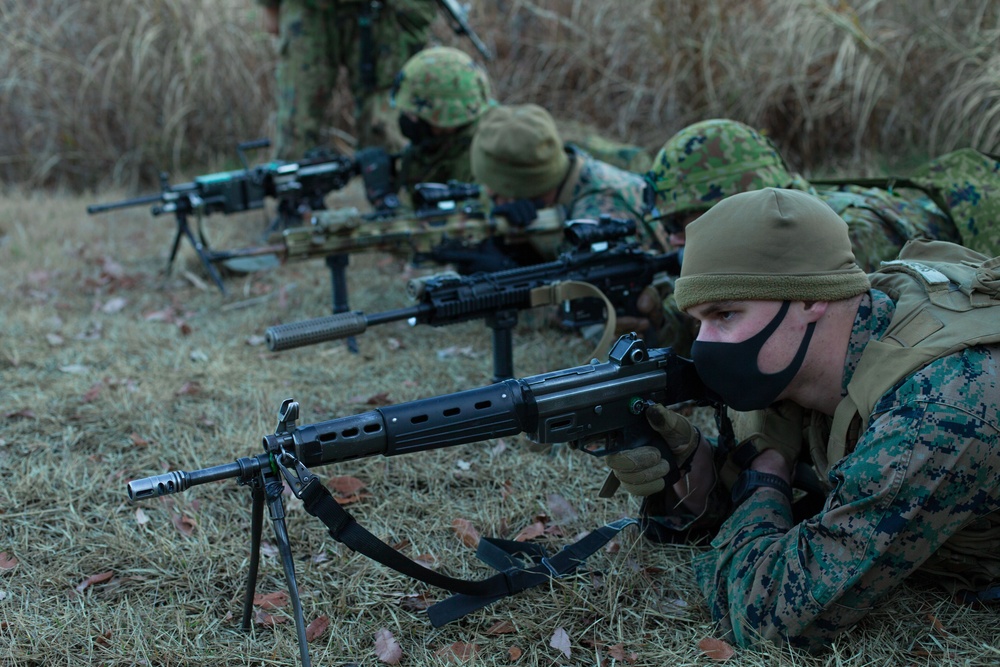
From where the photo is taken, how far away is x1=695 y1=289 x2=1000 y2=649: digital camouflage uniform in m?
2.18

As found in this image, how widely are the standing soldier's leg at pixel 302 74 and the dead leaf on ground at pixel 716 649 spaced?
21.6ft

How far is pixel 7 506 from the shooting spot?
3.62 metres

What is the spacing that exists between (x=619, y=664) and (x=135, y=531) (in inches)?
76.3

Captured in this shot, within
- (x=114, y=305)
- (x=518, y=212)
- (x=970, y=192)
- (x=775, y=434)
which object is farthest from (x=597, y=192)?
(x=114, y=305)

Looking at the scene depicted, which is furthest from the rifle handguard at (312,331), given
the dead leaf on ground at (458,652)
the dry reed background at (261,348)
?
the dead leaf on ground at (458,652)

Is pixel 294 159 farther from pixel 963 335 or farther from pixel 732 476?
pixel 963 335

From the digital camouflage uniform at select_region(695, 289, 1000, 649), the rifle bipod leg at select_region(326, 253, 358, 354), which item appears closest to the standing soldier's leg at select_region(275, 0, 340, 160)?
the rifle bipod leg at select_region(326, 253, 358, 354)

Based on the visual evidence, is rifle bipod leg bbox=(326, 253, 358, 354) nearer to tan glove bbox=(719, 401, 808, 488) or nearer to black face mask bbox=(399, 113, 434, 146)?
black face mask bbox=(399, 113, 434, 146)

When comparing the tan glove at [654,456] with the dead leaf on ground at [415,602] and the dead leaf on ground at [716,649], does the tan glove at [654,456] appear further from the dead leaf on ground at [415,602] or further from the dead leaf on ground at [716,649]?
the dead leaf on ground at [415,602]

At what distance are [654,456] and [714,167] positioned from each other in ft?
5.85

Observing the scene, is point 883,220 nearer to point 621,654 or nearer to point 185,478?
point 621,654

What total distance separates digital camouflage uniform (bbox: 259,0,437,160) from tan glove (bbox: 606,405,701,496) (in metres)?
5.89

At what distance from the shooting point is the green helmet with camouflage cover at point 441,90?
6.40 m

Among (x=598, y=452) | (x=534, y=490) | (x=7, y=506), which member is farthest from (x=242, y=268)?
(x=598, y=452)
